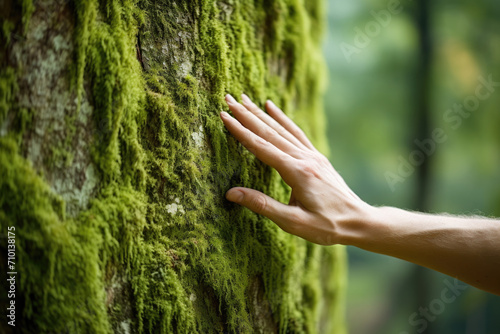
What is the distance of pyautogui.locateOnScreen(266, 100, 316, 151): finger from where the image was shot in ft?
6.02

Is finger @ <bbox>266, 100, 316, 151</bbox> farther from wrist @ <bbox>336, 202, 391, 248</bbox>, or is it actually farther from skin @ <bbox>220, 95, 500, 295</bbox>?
wrist @ <bbox>336, 202, 391, 248</bbox>

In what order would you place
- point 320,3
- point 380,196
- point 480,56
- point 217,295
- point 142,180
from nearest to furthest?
point 142,180 < point 217,295 < point 320,3 < point 480,56 < point 380,196

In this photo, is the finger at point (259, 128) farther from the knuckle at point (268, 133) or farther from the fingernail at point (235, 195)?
the fingernail at point (235, 195)

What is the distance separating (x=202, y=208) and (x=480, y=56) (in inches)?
282

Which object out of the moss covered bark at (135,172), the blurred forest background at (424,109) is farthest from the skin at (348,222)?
the blurred forest background at (424,109)

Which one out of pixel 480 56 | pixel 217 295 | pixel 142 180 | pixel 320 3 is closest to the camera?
pixel 142 180

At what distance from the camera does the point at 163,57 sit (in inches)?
59.0

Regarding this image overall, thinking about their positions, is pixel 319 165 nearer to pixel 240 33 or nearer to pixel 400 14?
pixel 240 33

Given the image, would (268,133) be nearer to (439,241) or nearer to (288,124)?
(288,124)

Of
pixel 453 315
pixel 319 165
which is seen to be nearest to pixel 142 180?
pixel 319 165

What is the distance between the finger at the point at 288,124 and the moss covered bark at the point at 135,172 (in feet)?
0.43

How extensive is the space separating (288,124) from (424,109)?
6006 mm

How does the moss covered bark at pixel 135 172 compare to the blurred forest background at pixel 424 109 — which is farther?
the blurred forest background at pixel 424 109

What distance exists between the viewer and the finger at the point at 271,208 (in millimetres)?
1568
